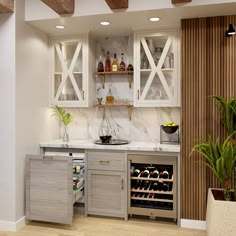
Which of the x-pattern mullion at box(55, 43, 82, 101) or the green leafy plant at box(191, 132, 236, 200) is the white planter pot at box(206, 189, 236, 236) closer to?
the green leafy plant at box(191, 132, 236, 200)

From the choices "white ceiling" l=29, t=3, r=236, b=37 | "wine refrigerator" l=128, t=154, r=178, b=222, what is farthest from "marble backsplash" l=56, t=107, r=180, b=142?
"white ceiling" l=29, t=3, r=236, b=37

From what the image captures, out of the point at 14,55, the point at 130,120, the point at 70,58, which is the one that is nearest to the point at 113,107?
the point at 130,120

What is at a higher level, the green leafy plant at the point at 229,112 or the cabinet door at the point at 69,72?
the cabinet door at the point at 69,72

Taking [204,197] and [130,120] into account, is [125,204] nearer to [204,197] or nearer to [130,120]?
[204,197]

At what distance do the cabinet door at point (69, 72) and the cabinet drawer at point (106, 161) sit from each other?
756 millimetres

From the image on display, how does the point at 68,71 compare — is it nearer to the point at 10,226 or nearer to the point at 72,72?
the point at 72,72

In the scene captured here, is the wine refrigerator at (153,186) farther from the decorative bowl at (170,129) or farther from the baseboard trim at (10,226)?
the baseboard trim at (10,226)

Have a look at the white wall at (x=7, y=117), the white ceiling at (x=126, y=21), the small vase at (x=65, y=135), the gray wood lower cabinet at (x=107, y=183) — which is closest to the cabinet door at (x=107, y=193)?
the gray wood lower cabinet at (x=107, y=183)

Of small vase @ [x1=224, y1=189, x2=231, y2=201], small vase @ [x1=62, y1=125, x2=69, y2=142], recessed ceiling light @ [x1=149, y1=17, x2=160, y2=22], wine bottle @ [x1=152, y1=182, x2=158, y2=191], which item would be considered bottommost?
wine bottle @ [x1=152, y1=182, x2=158, y2=191]

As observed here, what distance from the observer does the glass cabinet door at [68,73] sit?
144 inches

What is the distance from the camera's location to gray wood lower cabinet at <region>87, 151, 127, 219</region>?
326 cm

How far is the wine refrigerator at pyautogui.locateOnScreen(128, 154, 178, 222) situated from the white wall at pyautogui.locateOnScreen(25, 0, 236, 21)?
1652 millimetres

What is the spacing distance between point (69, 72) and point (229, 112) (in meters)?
2.10

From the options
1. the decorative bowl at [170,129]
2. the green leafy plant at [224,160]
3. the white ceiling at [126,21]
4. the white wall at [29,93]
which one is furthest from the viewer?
the decorative bowl at [170,129]
